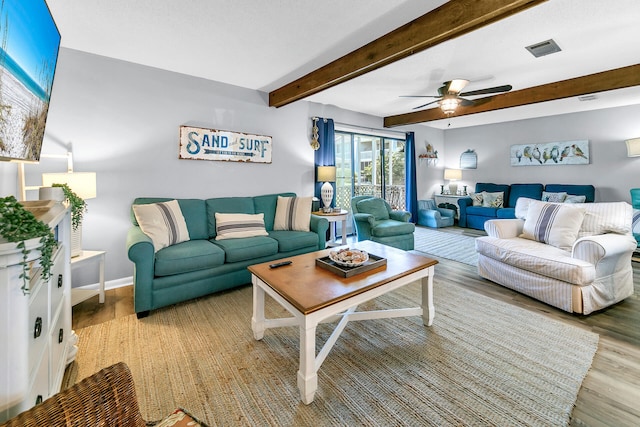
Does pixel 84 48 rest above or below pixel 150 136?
above

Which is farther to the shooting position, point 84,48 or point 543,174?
point 543,174

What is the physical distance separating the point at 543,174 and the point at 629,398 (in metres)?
5.51

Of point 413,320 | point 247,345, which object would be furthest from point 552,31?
point 247,345

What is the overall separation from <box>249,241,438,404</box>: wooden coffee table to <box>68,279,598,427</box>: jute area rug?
130mm

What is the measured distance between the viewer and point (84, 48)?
2.67 m

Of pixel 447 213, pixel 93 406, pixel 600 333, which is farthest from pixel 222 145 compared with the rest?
pixel 447 213

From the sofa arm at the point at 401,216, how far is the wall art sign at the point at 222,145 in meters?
2.20

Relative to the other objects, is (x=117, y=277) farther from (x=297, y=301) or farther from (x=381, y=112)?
(x=381, y=112)

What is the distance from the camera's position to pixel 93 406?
2.54ft

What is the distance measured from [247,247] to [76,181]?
62.4 inches

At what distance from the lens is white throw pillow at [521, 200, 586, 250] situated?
2.76m

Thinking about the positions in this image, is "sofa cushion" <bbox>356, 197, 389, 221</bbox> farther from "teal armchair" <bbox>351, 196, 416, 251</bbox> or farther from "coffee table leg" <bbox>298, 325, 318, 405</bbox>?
"coffee table leg" <bbox>298, 325, 318, 405</bbox>

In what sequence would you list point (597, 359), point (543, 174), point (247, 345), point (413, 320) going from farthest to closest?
point (543, 174), point (413, 320), point (247, 345), point (597, 359)

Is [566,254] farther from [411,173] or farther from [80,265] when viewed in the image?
[80,265]
